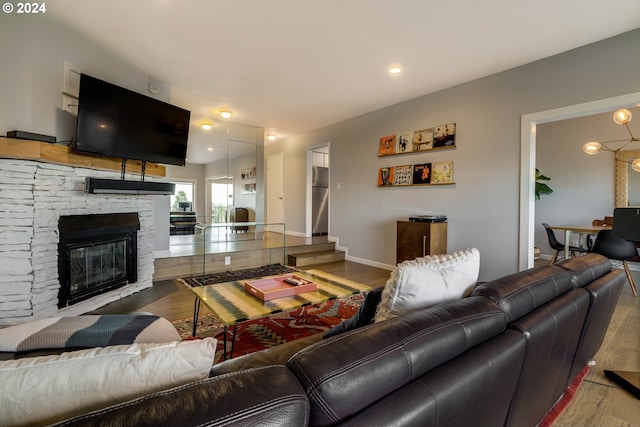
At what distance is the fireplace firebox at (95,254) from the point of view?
264cm

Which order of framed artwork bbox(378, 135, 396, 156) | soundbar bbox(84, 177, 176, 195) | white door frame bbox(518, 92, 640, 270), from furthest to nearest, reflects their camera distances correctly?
framed artwork bbox(378, 135, 396, 156) < white door frame bbox(518, 92, 640, 270) < soundbar bbox(84, 177, 176, 195)

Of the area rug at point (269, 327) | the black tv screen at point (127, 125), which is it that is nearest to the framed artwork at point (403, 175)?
the area rug at point (269, 327)

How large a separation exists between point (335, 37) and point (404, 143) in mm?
2120

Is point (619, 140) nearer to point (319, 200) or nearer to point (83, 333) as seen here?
point (319, 200)

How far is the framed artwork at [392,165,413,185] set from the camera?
4377 millimetres

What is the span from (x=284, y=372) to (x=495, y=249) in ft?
11.9

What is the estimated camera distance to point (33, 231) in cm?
238

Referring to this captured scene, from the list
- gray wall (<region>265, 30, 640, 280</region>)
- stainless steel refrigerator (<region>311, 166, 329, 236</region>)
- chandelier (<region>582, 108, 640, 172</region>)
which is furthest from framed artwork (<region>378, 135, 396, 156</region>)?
chandelier (<region>582, 108, 640, 172</region>)

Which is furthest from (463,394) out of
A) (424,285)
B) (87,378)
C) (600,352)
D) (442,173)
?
(442,173)

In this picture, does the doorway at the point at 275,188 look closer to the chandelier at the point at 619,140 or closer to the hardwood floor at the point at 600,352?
the hardwood floor at the point at 600,352

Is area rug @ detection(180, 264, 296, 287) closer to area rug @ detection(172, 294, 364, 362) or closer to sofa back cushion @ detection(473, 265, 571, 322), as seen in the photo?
area rug @ detection(172, 294, 364, 362)

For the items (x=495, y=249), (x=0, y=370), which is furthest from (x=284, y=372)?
(x=495, y=249)

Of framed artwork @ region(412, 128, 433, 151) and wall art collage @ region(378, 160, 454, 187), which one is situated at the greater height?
framed artwork @ region(412, 128, 433, 151)

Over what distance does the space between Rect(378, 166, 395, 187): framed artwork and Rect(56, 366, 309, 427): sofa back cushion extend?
431 cm
